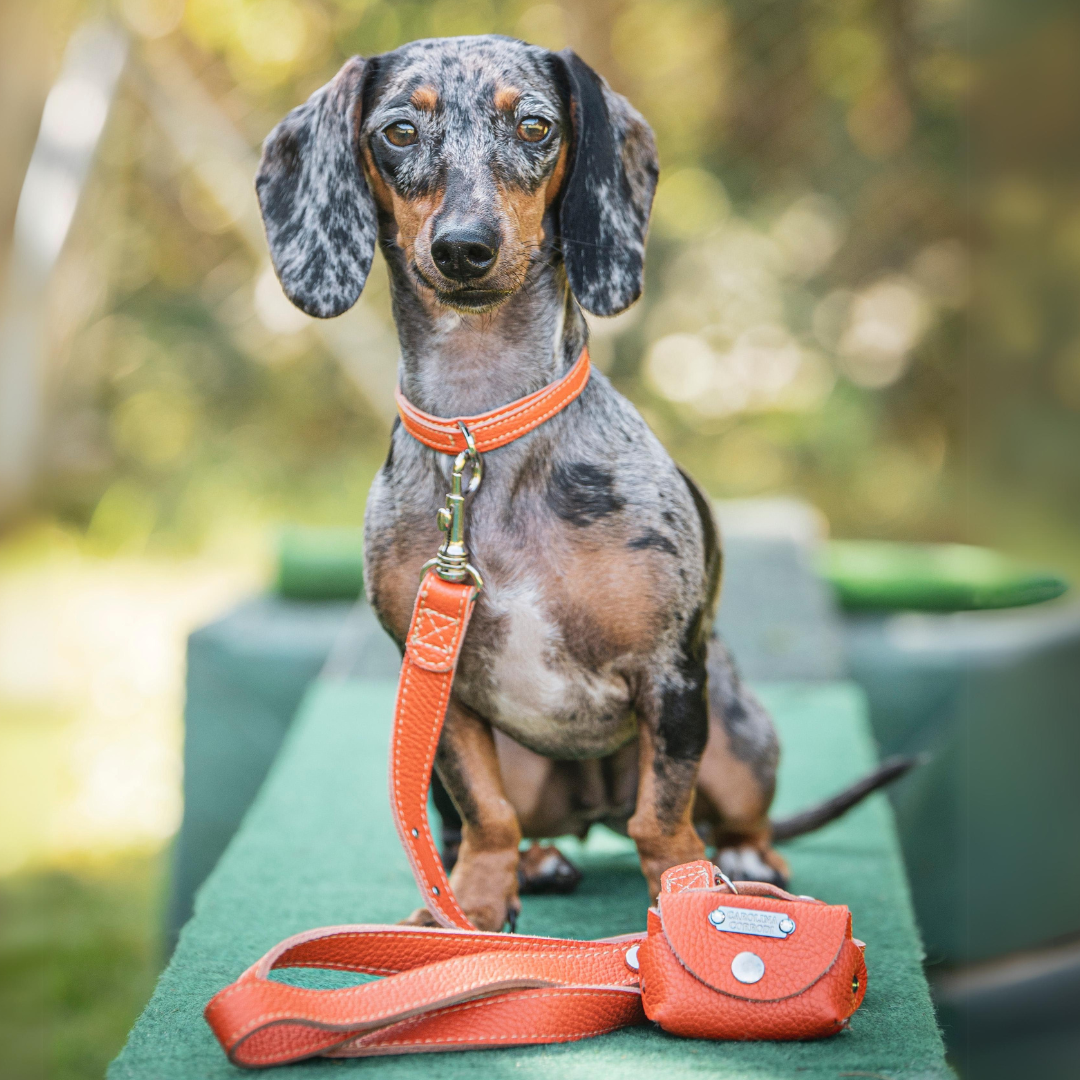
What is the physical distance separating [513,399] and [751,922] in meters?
0.74

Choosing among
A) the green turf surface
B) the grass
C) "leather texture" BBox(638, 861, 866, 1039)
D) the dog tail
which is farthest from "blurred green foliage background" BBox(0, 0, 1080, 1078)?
"leather texture" BBox(638, 861, 866, 1039)

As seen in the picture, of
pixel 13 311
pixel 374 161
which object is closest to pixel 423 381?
pixel 374 161

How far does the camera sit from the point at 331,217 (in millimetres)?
1445

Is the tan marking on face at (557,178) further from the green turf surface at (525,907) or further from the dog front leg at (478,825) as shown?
the green turf surface at (525,907)

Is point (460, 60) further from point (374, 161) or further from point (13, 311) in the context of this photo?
point (13, 311)

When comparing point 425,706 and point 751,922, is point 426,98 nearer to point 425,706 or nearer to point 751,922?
point 425,706

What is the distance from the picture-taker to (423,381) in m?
1.56

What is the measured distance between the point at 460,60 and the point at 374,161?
0.17 m

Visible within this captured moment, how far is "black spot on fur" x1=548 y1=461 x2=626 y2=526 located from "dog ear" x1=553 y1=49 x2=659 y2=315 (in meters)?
0.21

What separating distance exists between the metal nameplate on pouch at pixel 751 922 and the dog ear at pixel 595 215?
0.74 m

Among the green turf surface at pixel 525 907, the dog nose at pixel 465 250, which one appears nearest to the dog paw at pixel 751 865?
the green turf surface at pixel 525 907

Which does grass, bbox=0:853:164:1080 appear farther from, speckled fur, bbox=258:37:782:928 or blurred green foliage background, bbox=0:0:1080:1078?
blurred green foliage background, bbox=0:0:1080:1078

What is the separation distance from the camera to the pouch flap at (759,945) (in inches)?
47.3

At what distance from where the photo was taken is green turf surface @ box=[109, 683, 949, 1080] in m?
1.21
